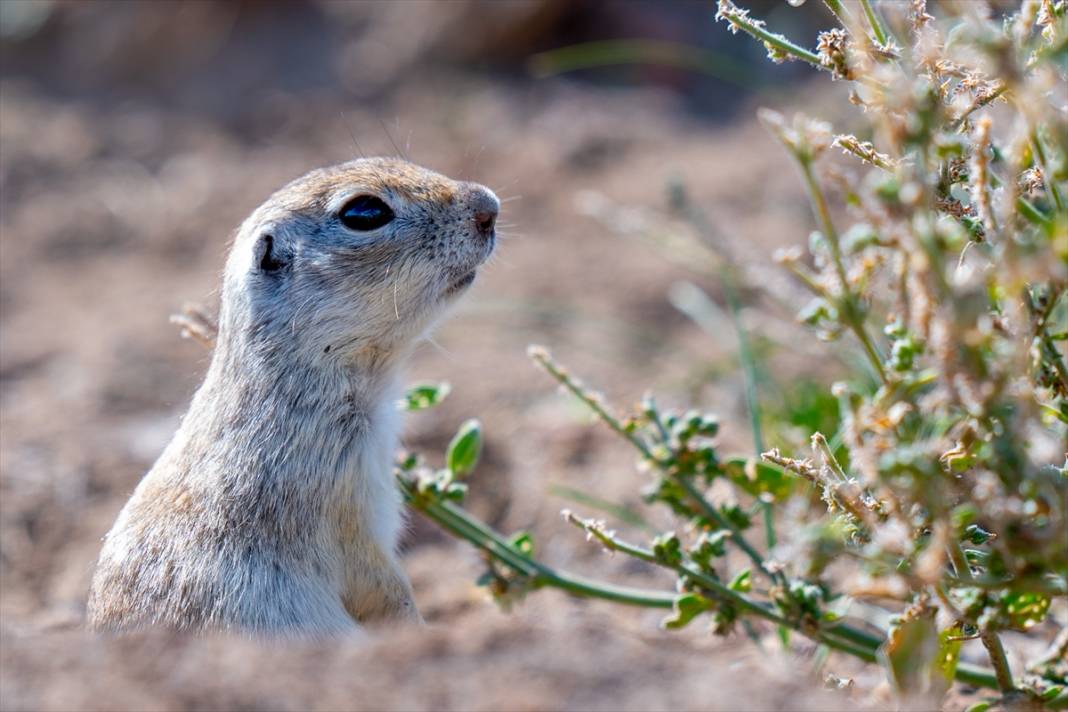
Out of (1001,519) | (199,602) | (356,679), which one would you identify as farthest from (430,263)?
(1001,519)

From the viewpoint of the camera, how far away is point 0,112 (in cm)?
780

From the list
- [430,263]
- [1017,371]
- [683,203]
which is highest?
[683,203]

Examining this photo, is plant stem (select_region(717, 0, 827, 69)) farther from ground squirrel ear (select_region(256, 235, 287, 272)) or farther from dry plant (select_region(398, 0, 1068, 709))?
ground squirrel ear (select_region(256, 235, 287, 272))

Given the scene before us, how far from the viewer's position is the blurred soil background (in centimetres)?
218

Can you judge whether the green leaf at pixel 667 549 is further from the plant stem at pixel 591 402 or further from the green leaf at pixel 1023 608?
the green leaf at pixel 1023 608

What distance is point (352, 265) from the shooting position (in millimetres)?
3275

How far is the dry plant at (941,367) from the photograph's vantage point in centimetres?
156

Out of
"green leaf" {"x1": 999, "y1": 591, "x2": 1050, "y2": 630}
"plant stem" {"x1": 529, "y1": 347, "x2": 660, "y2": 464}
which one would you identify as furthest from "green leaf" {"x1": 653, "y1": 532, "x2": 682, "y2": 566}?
"green leaf" {"x1": 999, "y1": 591, "x2": 1050, "y2": 630}

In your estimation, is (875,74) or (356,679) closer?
(875,74)

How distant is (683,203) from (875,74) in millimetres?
2304

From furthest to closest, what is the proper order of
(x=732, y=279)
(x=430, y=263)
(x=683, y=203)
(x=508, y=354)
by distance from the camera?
(x=508, y=354) → (x=732, y=279) → (x=683, y=203) → (x=430, y=263)

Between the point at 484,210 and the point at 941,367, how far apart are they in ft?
6.49

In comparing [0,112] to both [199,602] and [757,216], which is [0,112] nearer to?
[757,216]

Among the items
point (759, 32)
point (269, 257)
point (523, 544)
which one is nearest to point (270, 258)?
point (269, 257)
